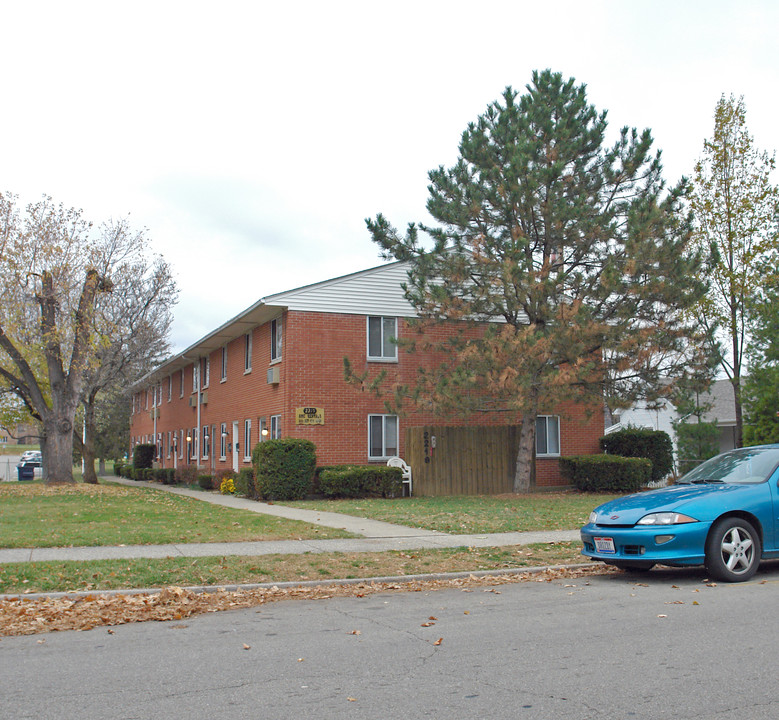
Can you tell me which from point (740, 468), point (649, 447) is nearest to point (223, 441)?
point (649, 447)

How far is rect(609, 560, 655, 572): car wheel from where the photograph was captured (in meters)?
9.11

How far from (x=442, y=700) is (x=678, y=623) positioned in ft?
9.55

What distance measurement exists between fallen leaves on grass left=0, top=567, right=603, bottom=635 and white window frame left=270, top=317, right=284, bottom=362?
49.9 ft

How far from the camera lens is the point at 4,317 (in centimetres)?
2398

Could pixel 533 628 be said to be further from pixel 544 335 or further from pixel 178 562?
pixel 544 335

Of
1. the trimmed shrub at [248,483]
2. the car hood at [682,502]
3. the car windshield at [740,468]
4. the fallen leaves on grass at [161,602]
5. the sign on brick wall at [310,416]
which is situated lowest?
the fallen leaves on grass at [161,602]

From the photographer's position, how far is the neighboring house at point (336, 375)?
23.2 m

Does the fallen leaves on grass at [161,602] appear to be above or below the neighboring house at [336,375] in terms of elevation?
below

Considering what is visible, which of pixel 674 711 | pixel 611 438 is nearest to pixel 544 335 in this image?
pixel 611 438

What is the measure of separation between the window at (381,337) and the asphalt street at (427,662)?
16.3 m

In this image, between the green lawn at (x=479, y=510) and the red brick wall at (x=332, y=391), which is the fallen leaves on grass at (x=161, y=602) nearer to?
the green lawn at (x=479, y=510)

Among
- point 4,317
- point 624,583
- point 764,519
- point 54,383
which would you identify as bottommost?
point 624,583

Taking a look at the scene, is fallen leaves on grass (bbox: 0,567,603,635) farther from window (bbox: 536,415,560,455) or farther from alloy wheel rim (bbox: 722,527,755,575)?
window (bbox: 536,415,560,455)

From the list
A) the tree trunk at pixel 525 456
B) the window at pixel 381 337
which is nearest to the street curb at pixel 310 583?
the tree trunk at pixel 525 456
